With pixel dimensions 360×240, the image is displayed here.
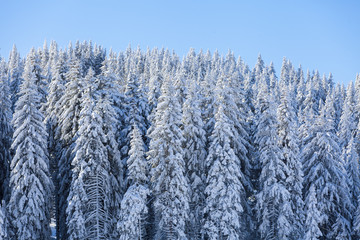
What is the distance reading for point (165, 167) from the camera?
1223 inches

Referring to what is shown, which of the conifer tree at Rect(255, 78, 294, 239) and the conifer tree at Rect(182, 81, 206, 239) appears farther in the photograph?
the conifer tree at Rect(182, 81, 206, 239)

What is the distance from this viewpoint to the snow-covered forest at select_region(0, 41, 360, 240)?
95.9 feet

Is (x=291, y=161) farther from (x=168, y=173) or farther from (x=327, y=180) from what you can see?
(x=168, y=173)

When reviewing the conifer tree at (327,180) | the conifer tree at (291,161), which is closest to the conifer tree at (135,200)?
the conifer tree at (291,161)

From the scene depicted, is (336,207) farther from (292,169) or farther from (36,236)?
(36,236)

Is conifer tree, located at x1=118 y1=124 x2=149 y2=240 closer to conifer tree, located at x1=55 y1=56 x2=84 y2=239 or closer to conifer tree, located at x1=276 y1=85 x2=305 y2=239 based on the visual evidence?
conifer tree, located at x1=55 y1=56 x2=84 y2=239

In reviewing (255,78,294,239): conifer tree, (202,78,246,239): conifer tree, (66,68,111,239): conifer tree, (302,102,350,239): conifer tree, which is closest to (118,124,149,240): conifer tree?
(66,68,111,239): conifer tree

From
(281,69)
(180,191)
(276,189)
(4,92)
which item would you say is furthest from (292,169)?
(281,69)

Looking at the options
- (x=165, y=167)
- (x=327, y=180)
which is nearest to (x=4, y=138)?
(x=165, y=167)

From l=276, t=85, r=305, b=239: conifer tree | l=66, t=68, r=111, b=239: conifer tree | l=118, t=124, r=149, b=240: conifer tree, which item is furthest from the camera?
l=276, t=85, r=305, b=239: conifer tree

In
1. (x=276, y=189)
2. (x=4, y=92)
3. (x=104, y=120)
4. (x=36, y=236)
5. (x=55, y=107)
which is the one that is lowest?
(x=36, y=236)

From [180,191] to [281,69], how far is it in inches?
4290

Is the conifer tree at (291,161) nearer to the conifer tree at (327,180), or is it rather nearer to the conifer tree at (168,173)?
the conifer tree at (327,180)

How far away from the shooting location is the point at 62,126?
33.4 m
